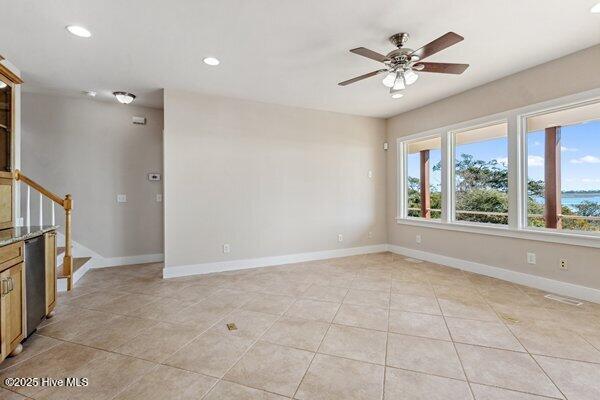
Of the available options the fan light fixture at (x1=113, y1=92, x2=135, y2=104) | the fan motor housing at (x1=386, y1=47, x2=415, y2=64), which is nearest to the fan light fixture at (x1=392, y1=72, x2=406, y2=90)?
the fan motor housing at (x1=386, y1=47, x2=415, y2=64)

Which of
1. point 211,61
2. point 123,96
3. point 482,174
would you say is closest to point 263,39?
point 211,61

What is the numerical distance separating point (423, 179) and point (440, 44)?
11.5 ft

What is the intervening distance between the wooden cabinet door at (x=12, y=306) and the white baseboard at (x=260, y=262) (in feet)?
6.27

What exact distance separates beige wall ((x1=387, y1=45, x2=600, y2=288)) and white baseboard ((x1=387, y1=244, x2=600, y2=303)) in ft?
0.19

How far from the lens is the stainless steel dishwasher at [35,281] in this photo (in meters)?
2.29

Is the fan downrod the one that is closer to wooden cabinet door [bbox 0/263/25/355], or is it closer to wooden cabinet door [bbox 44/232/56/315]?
wooden cabinet door [bbox 0/263/25/355]

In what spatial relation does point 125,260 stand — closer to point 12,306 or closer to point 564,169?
point 12,306

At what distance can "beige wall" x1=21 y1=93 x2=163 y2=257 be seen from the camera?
436cm

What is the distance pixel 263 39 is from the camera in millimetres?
2771

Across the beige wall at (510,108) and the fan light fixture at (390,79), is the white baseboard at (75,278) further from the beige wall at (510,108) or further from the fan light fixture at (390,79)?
the beige wall at (510,108)

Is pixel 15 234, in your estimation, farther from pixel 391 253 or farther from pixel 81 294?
pixel 391 253

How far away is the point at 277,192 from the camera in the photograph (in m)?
4.79

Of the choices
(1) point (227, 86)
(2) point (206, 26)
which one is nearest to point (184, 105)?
(1) point (227, 86)

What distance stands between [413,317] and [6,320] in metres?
3.23
